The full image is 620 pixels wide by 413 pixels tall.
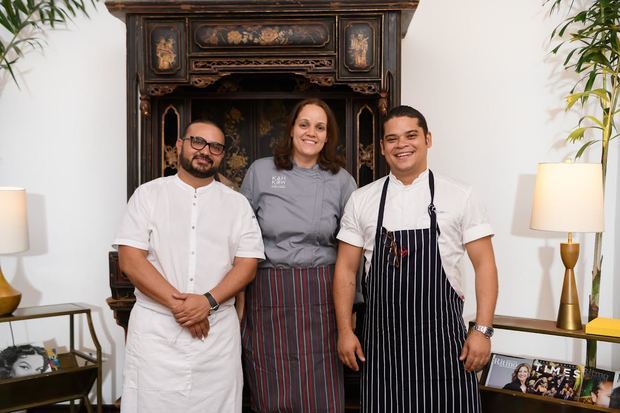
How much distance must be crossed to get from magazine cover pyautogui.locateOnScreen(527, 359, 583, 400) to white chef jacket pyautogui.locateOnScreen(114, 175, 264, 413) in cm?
139

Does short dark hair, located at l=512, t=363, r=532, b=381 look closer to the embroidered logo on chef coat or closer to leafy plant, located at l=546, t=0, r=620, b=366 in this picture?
leafy plant, located at l=546, t=0, r=620, b=366

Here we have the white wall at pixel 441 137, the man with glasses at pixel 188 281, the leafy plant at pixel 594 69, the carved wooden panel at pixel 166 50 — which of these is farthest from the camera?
the white wall at pixel 441 137

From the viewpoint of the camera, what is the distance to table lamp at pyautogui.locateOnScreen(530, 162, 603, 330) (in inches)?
106

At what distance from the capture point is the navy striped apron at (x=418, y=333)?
2.27 m

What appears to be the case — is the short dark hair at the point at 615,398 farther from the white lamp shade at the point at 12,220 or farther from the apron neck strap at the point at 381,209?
the white lamp shade at the point at 12,220

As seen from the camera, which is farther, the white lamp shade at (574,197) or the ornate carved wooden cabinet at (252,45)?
the ornate carved wooden cabinet at (252,45)

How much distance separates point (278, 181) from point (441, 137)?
4.61 feet

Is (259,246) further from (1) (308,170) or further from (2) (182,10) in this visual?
(2) (182,10)

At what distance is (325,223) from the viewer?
2.63 metres

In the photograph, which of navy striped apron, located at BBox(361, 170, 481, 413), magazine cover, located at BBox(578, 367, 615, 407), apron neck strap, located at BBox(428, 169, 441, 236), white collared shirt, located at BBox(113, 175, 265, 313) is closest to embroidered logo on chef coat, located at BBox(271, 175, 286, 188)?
white collared shirt, located at BBox(113, 175, 265, 313)

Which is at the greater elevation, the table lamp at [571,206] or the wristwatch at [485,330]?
the table lamp at [571,206]

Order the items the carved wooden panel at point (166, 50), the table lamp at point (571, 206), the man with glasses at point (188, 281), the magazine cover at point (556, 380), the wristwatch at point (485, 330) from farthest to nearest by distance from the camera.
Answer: the carved wooden panel at point (166, 50)
the table lamp at point (571, 206)
the magazine cover at point (556, 380)
the man with glasses at point (188, 281)
the wristwatch at point (485, 330)

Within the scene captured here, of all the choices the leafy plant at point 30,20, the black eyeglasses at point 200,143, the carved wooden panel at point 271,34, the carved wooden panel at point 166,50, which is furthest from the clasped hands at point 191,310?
the leafy plant at point 30,20

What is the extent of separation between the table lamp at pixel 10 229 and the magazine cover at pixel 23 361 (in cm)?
21
